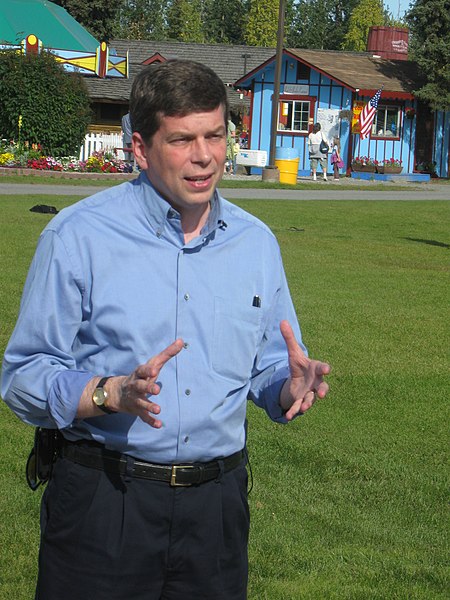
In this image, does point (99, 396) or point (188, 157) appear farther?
point (188, 157)

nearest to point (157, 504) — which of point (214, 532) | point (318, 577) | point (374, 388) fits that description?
point (214, 532)

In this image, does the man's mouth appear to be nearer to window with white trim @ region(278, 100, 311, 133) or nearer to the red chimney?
window with white trim @ region(278, 100, 311, 133)

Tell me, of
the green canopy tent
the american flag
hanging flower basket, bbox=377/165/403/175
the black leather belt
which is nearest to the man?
the black leather belt

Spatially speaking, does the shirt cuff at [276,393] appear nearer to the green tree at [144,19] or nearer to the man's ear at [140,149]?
the man's ear at [140,149]

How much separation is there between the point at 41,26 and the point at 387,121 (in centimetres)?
1436

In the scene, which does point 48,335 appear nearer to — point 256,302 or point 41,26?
point 256,302

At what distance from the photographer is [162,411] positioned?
2914mm

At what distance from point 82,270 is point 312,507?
3.13m

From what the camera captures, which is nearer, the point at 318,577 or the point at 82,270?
the point at 82,270

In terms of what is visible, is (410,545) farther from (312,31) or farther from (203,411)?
(312,31)

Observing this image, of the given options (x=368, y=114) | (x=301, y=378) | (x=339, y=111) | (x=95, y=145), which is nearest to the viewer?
(x=301, y=378)

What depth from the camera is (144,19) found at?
Answer: 124 meters

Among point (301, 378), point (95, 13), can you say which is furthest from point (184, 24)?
point (301, 378)

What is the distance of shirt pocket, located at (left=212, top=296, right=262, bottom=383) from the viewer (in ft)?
9.93
